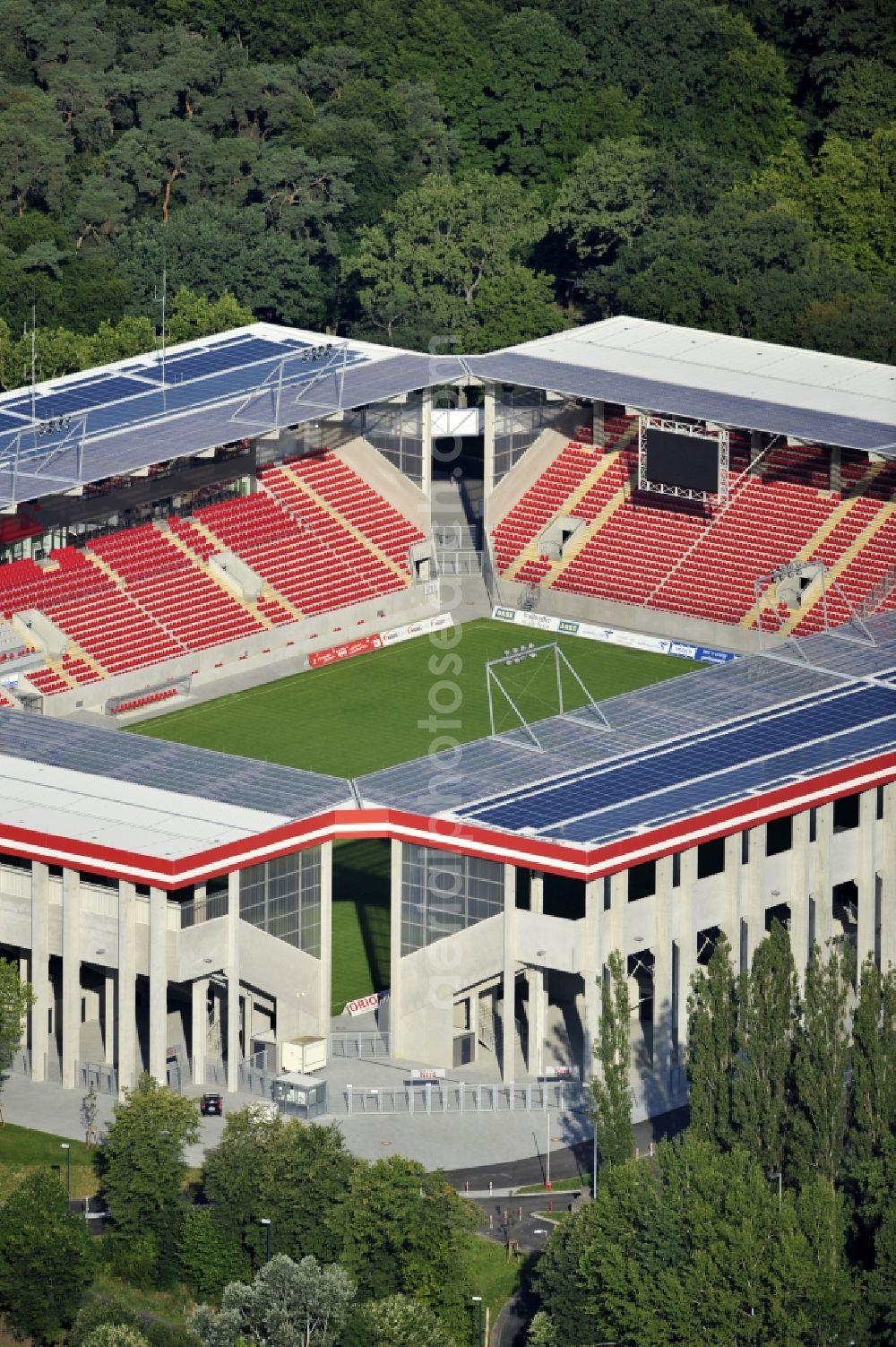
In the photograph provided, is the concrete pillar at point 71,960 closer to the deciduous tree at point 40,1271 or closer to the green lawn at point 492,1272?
the deciduous tree at point 40,1271

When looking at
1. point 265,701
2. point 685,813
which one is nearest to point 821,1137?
point 685,813

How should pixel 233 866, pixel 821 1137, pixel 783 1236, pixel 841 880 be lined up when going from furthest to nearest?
1. pixel 841 880
2. pixel 233 866
3. pixel 821 1137
4. pixel 783 1236

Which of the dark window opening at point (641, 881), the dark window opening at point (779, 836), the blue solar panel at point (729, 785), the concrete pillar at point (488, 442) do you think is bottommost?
the dark window opening at point (641, 881)

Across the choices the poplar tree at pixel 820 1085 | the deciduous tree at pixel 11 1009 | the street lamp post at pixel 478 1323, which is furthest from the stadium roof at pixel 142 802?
the poplar tree at pixel 820 1085

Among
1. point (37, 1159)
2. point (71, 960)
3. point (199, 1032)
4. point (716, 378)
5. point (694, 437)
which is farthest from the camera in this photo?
point (716, 378)

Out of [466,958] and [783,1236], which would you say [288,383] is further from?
[783,1236]

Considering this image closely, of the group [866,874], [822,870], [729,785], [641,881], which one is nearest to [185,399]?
[641,881]

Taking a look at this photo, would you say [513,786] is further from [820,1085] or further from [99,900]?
[820,1085]
